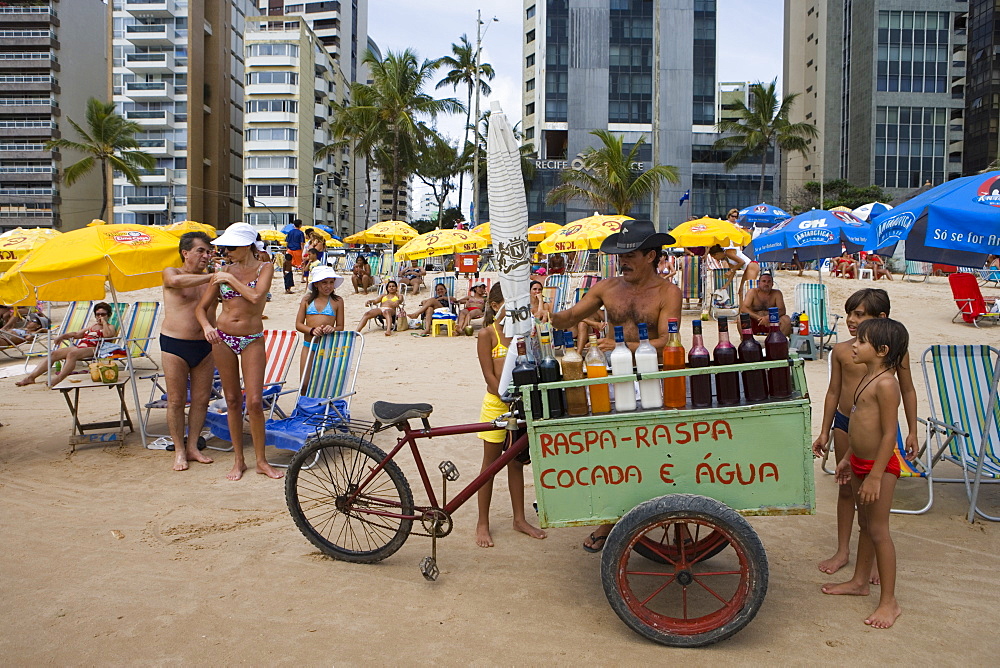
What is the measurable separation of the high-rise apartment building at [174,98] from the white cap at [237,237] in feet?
186

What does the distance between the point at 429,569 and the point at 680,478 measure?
51.9 inches

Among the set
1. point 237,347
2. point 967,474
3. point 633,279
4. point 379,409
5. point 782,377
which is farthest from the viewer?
point 237,347

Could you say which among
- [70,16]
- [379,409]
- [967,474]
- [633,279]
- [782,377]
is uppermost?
[70,16]

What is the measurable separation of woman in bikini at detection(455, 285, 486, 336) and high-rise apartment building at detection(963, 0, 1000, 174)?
50.1 m

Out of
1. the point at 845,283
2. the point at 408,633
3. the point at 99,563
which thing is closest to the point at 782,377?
the point at 408,633

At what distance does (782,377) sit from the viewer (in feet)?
9.95

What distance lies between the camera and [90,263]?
6055 millimetres

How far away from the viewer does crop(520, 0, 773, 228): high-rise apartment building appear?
52344 millimetres

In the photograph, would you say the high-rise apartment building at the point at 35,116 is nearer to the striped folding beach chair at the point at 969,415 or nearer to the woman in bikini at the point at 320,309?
the woman in bikini at the point at 320,309

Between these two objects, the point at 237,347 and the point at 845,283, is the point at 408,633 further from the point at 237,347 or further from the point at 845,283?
the point at 845,283

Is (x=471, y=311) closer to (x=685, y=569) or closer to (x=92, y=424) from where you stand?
(x=92, y=424)

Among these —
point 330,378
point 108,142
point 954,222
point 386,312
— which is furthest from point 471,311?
point 108,142

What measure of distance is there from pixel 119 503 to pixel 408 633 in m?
2.80

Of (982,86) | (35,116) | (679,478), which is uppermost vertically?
(982,86)
